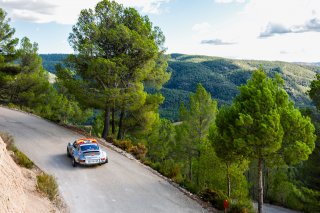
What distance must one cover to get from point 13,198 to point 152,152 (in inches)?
1663

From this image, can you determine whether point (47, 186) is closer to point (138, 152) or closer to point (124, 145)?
point (138, 152)

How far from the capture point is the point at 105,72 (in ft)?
87.7

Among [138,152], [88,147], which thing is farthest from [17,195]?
[138,152]

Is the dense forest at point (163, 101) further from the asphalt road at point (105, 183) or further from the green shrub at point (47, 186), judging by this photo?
the green shrub at point (47, 186)

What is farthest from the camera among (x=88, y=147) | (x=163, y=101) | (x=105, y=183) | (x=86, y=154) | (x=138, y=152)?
(x=163, y=101)

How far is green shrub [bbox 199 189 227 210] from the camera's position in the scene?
56.3ft

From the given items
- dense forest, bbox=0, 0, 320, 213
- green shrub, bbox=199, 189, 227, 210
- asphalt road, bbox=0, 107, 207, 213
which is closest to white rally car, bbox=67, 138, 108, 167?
asphalt road, bbox=0, 107, 207, 213

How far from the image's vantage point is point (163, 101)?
1335 inches

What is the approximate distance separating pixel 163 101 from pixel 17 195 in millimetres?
23659

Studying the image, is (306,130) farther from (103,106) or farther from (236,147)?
(103,106)

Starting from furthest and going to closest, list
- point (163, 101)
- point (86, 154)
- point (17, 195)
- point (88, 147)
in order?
point (163, 101)
point (88, 147)
point (86, 154)
point (17, 195)

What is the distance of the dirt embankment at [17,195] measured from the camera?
987 centimetres

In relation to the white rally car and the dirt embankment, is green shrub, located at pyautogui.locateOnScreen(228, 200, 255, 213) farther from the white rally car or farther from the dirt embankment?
the white rally car

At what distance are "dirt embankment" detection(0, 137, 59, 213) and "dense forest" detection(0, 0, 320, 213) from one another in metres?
8.92
